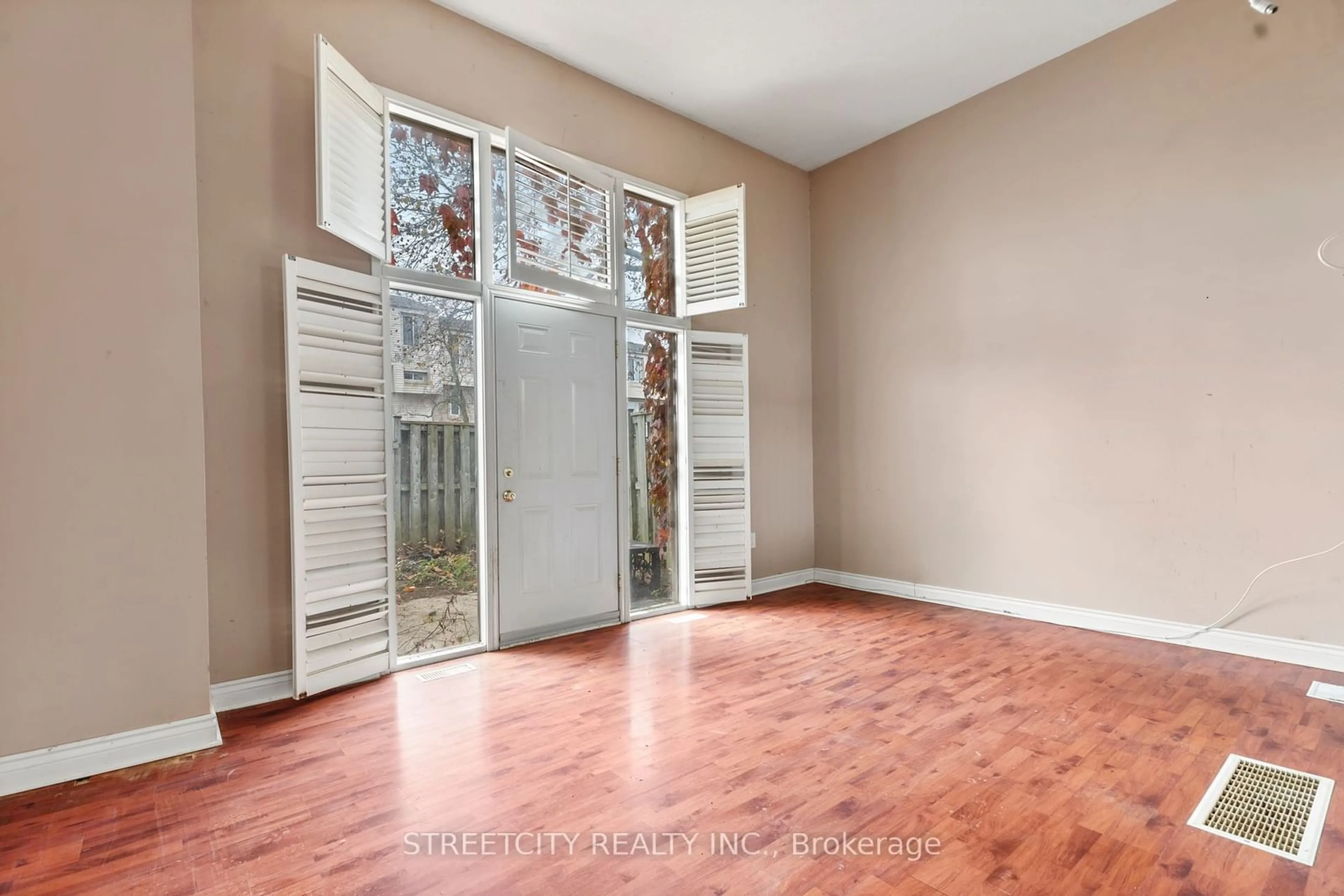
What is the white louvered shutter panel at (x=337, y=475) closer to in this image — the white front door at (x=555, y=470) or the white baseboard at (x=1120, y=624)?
the white front door at (x=555, y=470)

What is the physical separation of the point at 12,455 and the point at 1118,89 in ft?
18.8

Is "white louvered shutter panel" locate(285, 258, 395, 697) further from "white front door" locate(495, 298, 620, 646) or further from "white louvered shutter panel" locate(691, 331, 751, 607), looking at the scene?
"white louvered shutter panel" locate(691, 331, 751, 607)

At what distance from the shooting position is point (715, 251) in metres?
4.67

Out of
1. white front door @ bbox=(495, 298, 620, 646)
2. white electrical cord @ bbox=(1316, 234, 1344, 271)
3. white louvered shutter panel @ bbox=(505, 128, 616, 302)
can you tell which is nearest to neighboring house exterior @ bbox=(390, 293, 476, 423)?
white front door @ bbox=(495, 298, 620, 646)

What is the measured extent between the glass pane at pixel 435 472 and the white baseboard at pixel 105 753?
106 cm

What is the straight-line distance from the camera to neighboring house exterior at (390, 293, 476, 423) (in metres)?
3.54

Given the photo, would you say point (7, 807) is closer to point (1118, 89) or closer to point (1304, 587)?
point (1304, 587)

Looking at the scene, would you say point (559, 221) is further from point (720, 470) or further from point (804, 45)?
point (720, 470)

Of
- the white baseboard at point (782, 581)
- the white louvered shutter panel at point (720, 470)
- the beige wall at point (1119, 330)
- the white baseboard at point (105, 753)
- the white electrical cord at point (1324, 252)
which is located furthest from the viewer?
the white baseboard at point (782, 581)

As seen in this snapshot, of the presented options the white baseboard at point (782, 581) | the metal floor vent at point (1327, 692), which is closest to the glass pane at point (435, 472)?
the white baseboard at point (782, 581)

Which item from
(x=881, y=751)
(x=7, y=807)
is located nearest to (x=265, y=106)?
(x=7, y=807)

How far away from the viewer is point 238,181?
2953 mm

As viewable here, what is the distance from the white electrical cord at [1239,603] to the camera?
10.8 feet

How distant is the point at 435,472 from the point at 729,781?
2319mm
